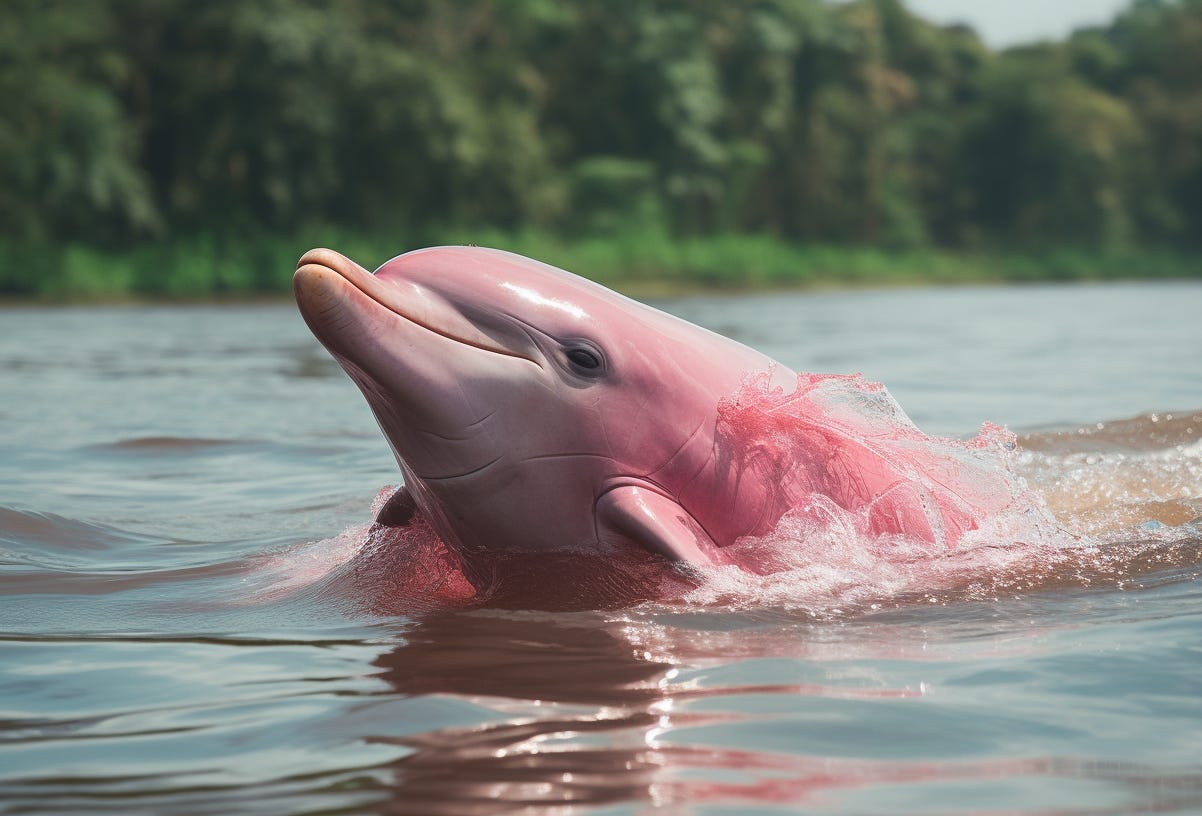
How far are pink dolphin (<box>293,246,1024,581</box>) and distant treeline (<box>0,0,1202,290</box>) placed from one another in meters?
32.1

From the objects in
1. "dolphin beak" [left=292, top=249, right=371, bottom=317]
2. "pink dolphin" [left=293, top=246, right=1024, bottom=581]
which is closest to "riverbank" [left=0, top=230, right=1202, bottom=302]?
"pink dolphin" [left=293, top=246, right=1024, bottom=581]

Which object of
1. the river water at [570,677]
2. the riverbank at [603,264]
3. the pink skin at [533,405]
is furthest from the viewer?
the riverbank at [603,264]

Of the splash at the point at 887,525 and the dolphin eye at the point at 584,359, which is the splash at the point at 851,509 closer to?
the splash at the point at 887,525

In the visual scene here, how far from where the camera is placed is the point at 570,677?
12.7 feet

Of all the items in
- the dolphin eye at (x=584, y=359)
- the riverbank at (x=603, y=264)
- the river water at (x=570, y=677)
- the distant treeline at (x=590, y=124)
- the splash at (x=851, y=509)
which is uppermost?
the distant treeline at (x=590, y=124)

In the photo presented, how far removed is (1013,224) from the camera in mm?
69062

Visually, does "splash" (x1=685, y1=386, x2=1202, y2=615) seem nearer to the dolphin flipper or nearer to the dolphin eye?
the dolphin flipper

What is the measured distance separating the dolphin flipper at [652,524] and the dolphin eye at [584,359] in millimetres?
366

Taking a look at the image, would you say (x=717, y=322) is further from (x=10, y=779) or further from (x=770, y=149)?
(x=770, y=149)

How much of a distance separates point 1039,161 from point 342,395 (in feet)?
200

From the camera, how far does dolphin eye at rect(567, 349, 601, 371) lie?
4570 mm

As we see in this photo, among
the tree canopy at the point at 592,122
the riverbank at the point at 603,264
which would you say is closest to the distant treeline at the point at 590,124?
the tree canopy at the point at 592,122

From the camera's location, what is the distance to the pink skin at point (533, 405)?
4.33 metres

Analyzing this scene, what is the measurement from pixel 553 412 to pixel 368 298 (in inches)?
25.4
